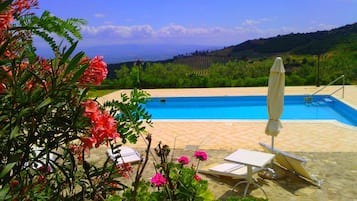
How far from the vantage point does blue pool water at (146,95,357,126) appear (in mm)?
12135

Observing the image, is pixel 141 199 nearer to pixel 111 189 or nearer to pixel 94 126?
pixel 111 189

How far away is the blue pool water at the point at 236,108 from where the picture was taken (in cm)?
1214

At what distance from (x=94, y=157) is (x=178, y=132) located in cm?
258

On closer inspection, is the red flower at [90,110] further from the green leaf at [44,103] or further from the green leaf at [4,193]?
the green leaf at [4,193]

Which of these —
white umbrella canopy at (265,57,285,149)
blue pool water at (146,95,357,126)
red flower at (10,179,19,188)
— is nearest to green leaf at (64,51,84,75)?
red flower at (10,179,19,188)

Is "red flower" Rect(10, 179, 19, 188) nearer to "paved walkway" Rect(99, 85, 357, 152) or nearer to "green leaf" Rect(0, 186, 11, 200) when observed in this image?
"green leaf" Rect(0, 186, 11, 200)

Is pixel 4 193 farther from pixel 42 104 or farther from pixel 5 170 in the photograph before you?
pixel 42 104

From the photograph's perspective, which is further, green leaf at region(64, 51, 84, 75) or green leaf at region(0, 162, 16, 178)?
green leaf at region(64, 51, 84, 75)

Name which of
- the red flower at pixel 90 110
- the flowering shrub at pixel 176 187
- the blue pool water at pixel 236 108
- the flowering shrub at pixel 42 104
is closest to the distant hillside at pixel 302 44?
the blue pool water at pixel 236 108

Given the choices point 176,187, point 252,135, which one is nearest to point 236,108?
→ point 252,135

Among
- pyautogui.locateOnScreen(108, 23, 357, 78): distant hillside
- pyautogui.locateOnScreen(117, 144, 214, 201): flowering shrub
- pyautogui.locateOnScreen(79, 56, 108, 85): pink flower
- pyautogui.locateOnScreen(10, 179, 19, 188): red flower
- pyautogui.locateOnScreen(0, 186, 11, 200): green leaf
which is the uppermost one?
pyautogui.locateOnScreen(108, 23, 357, 78): distant hillside

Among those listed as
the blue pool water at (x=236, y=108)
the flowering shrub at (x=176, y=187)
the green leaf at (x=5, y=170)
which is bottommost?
the blue pool water at (x=236, y=108)

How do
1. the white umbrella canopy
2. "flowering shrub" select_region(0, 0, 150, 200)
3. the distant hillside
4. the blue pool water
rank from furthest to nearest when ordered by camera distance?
the distant hillside, the blue pool water, the white umbrella canopy, "flowering shrub" select_region(0, 0, 150, 200)

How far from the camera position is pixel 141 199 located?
105 inches
